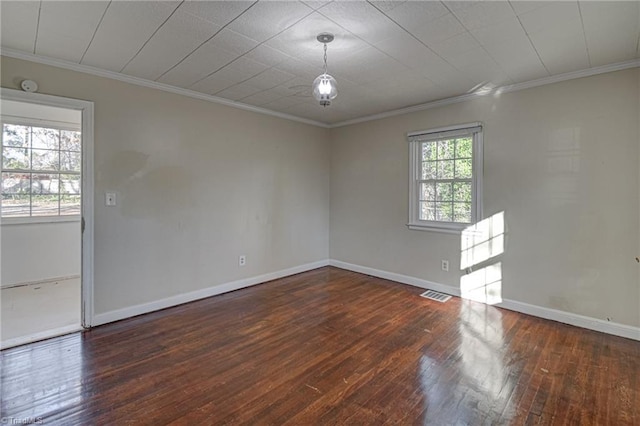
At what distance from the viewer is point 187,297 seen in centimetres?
371

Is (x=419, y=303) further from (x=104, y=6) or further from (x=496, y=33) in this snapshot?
(x=104, y=6)

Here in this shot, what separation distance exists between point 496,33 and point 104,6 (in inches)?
107

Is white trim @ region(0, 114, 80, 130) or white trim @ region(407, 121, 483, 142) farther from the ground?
white trim @ region(0, 114, 80, 130)

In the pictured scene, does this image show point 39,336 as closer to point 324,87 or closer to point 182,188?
point 182,188

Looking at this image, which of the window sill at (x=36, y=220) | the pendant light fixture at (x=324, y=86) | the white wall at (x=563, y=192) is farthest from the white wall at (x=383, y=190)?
the window sill at (x=36, y=220)

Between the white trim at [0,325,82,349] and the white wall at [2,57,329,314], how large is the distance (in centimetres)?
28

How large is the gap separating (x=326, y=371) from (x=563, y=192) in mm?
2946

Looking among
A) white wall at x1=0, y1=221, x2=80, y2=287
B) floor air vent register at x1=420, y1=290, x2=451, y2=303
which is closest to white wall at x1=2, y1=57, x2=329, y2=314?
floor air vent register at x1=420, y1=290, x2=451, y2=303

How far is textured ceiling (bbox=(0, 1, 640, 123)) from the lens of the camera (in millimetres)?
1987

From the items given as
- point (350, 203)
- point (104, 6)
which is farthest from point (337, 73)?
point (350, 203)

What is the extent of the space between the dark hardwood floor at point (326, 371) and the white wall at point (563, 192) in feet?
1.38

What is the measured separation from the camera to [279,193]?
4727 millimetres

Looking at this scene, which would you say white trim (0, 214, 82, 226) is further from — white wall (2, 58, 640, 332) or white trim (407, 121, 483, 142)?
white trim (407, 121, 483, 142)

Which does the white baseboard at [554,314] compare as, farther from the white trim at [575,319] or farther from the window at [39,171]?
the window at [39,171]
